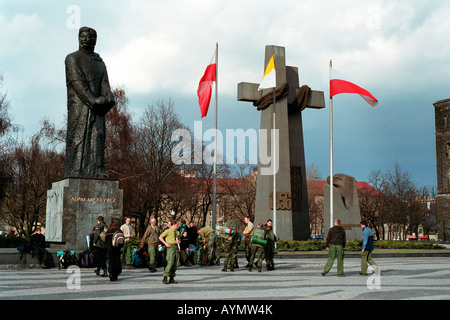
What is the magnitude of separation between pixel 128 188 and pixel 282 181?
1256 cm

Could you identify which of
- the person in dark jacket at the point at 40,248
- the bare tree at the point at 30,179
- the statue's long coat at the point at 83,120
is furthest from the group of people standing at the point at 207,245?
the bare tree at the point at 30,179

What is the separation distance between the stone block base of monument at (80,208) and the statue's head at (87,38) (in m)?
4.36

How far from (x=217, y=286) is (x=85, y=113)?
7.64 meters

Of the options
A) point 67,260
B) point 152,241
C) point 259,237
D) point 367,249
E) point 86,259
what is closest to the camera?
point 367,249

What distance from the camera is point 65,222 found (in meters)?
15.8

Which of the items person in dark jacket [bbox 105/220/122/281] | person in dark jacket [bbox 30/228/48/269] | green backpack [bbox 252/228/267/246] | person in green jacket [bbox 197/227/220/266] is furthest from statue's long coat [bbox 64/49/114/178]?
green backpack [bbox 252/228/267/246]

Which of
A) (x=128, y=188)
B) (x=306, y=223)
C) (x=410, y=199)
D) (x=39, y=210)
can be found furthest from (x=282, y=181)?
(x=410, y=199)

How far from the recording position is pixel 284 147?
1168 inches

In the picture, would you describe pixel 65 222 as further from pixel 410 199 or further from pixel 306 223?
pixel 410 199

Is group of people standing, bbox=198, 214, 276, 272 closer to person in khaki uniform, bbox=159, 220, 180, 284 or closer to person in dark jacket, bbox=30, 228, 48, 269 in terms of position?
person in khaki uniform, bbox=159, 220, 180, 284

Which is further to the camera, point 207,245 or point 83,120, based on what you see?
point 207,245

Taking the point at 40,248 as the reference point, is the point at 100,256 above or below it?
below

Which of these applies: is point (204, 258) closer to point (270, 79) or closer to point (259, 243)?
point (259, 243)

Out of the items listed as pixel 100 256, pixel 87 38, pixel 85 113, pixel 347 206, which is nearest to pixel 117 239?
pixel 100 256
